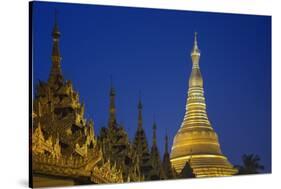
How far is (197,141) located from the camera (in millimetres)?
7508

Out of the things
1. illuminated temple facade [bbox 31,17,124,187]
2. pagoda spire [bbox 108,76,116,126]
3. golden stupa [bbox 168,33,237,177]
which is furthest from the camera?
golden stupa [bbox 168,33,237,177]

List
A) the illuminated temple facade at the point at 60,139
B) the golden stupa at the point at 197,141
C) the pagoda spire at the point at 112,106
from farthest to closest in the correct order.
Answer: the golden stupa at the point at 197,141, the pagoda spire at the point at 112,106, the illuminated temple facade at the point at 60,139

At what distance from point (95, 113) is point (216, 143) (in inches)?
54.6

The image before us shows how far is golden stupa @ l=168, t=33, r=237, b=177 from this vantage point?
24.2 ft

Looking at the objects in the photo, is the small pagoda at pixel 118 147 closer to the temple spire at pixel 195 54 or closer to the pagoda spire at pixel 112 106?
the pagoda spire at pixel 112 106

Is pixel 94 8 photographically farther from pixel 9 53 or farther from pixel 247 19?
pixel 247 19

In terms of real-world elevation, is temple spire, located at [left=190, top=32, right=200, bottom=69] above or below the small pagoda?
above

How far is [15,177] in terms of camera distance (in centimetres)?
664

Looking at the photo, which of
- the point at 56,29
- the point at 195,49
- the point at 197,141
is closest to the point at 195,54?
the point at 195,49

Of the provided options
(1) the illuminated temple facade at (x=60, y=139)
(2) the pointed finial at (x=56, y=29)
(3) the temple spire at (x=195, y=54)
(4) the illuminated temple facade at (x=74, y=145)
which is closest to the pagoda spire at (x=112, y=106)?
(4) the illuminated temple facade at (x=74, y=145)

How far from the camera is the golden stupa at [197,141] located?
290 inches

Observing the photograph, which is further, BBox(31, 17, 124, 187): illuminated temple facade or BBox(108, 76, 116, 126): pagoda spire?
BBox(108, 76, 116, 126): pagoda spire


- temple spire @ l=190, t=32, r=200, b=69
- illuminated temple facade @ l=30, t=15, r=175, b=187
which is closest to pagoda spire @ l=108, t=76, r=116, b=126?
illuminated temple facade @ l=30, t=15, r=175, b=187

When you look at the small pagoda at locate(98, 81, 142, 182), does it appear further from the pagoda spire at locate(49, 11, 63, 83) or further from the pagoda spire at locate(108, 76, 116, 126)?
the pagoda spire at locate(49, 11, 63, 83)
